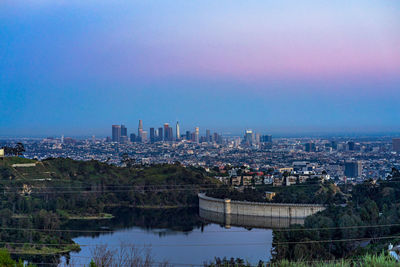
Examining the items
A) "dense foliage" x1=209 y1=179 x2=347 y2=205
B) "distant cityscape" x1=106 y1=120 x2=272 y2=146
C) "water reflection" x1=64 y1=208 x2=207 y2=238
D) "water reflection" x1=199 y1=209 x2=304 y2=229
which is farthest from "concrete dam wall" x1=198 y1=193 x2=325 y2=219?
"distant cityscape" x1=106 y1=120 x2=272 y2=146

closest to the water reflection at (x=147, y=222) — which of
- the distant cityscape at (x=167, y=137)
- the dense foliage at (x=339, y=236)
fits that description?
the dense foliage at (x=339, y=236)

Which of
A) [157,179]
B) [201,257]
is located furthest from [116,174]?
[201,257]

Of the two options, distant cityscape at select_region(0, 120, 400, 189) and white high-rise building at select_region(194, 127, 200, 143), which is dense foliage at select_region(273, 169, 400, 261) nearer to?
distant cityscape at select_region(0, 120, 400, 189)

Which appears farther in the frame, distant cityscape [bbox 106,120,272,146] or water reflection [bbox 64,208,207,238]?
distant cityscape [bbox 106,120,272,146]

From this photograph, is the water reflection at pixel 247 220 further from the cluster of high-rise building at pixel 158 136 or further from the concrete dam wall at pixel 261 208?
the cluster of high-rise building at pixel 158 136

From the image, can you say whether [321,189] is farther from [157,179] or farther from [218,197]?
[157,179]
